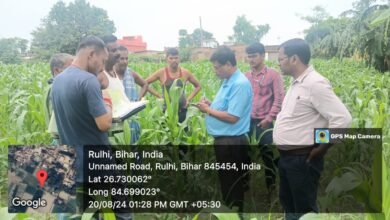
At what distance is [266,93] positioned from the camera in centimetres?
148

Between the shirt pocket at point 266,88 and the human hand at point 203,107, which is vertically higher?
the shirt pocket at point 266,88

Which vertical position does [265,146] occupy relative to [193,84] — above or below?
below

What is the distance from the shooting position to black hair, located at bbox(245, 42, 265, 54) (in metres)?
1.32

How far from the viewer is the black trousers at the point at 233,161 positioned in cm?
133

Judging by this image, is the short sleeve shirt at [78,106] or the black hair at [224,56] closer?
the short sleeve shirt at [78,106]

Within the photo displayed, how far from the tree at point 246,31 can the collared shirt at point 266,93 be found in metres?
0.19

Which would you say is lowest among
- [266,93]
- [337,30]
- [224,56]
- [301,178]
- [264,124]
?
[301,178]

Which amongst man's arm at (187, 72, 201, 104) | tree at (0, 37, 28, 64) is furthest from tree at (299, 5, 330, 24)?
tree at (0, 37, 28, 64)

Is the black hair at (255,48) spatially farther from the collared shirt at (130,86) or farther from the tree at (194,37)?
the collared shirt at (130,86)

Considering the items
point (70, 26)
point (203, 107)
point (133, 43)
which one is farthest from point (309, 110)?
point (70, 26)

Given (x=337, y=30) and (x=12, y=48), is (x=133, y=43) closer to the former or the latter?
(x=12, y=48)

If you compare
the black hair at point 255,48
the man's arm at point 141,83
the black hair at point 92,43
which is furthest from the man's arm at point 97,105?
the black hair at point 255,48

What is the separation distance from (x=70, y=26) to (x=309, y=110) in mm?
769

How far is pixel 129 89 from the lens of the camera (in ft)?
4.83
